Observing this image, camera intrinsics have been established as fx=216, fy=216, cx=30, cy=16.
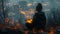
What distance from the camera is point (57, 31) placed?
705 centimetres

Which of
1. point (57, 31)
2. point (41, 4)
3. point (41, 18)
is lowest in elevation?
point (57, 31)

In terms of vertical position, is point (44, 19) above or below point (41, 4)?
below

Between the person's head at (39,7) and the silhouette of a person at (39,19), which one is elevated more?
the person's head at (39,7)

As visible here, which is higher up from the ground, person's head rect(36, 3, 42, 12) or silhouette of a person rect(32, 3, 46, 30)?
person's head rect(36, 3, 42, 12)

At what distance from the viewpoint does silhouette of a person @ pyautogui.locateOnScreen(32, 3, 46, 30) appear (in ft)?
23.3

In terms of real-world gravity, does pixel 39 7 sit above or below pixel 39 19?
above

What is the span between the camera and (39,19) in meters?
7.13

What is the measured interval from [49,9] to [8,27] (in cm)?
149

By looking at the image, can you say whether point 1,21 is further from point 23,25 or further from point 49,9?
point 49,9

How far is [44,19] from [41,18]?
11cm

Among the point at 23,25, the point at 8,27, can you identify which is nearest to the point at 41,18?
the point at 23,25

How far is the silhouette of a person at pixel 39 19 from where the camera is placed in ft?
23.3

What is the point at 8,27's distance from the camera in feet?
23.7

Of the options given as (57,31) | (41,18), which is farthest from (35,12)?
(57,31)
